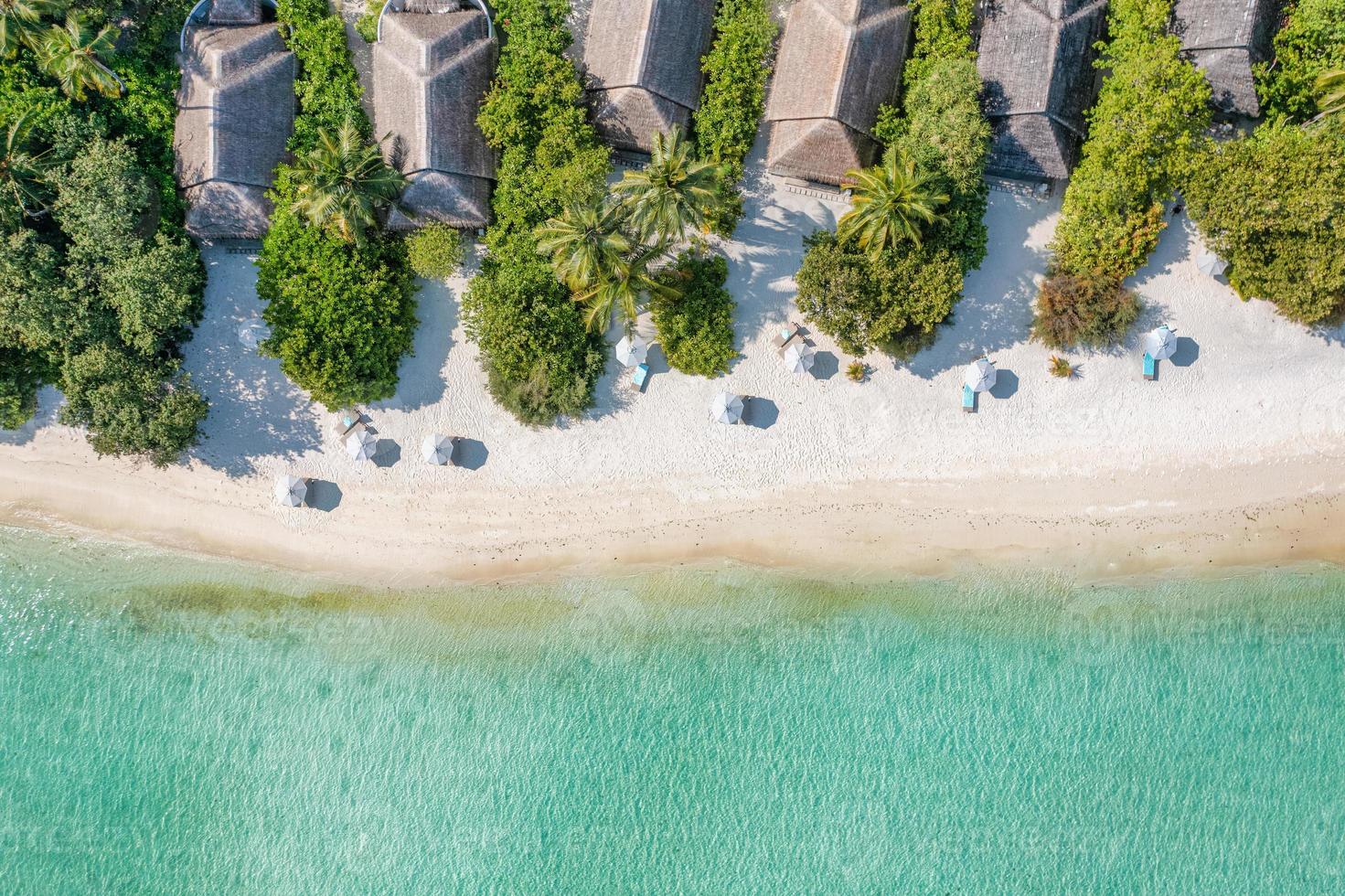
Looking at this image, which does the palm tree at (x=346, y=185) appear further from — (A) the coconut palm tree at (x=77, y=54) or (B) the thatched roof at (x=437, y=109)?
(A) the coconut palm tree at (x=77, y=54)

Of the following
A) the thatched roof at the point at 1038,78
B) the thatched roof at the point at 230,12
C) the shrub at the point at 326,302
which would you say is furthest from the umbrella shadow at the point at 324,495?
the thatched roof at the point at 1038,78

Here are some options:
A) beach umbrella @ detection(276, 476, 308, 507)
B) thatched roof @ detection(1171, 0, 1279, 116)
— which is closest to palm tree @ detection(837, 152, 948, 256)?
thatched roof @ detection(1171, 0, 1279, 116)

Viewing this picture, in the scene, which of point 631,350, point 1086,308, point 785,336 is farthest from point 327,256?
point 1086,308

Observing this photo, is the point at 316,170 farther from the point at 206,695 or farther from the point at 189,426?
the point at 206,695

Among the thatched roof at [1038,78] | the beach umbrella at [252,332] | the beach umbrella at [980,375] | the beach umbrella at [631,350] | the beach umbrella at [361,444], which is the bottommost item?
the beach umbrella at [361,444]

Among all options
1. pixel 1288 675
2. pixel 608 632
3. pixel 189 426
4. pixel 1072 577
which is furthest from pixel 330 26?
pixel 1288 675

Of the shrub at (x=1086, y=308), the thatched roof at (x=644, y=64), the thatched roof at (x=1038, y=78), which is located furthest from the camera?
the shrub at (x=1086, y=308)

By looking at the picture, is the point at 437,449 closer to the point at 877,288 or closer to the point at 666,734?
the point at 666,734
